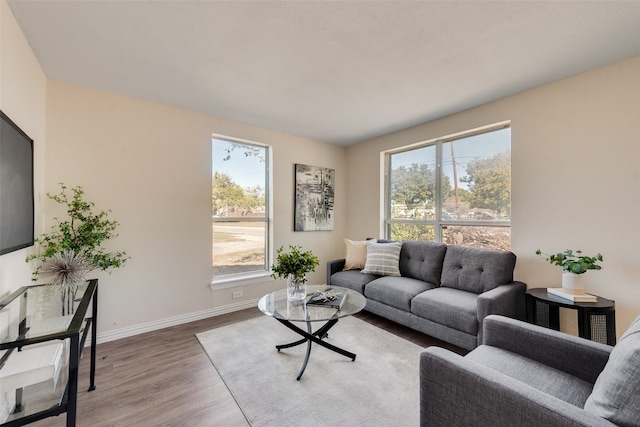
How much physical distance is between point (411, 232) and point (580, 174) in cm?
187

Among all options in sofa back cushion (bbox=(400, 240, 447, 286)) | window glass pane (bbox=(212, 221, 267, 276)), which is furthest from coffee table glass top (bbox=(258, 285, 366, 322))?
window glass pane (bbox=(212, 221, 267, 276))

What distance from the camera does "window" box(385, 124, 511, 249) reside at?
292cm

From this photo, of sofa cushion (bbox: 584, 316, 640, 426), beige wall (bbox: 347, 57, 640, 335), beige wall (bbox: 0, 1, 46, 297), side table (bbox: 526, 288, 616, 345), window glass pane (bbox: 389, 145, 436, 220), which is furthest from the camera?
window glass pane (bbox: 389, 145, 436, 220)

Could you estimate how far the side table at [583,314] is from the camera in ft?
6.41

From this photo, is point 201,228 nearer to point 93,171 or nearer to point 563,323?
point 93,171

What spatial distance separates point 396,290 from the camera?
9.25 feet

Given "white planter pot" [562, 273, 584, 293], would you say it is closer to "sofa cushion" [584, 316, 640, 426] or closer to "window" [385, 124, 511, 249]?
"window" [385, 124, 511, 249]

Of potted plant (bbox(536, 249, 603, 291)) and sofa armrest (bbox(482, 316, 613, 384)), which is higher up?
potted plant (bbox(536, 249, 603, 291))

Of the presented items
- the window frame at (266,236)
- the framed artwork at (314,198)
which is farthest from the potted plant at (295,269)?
the framed artwork at (314,198)

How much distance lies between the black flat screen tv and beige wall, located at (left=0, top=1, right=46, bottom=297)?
0.11m

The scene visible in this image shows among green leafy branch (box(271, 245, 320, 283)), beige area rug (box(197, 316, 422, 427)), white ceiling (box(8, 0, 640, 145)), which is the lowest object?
beige area rug (box(197, 316, 422, 427))

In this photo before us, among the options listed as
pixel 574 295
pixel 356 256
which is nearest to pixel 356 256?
pixel 356 256

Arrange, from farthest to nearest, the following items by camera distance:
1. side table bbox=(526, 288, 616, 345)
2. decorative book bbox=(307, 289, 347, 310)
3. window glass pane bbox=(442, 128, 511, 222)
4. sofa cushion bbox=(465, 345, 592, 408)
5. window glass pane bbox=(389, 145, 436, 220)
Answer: window glass pane bbox=(389, 145, 436, 220), window glass pane bbox=(442, 128, 511, 222), decorative book bbox=(307, 289, 347, 310), side table bbox=(526, 288, 616, 345), sofa cushion bbox=(465, 345, 592, 408)

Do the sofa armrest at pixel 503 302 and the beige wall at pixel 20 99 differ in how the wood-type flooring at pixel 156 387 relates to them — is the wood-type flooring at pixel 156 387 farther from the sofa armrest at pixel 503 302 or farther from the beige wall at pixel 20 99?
the beige wall at pixel 20 99
